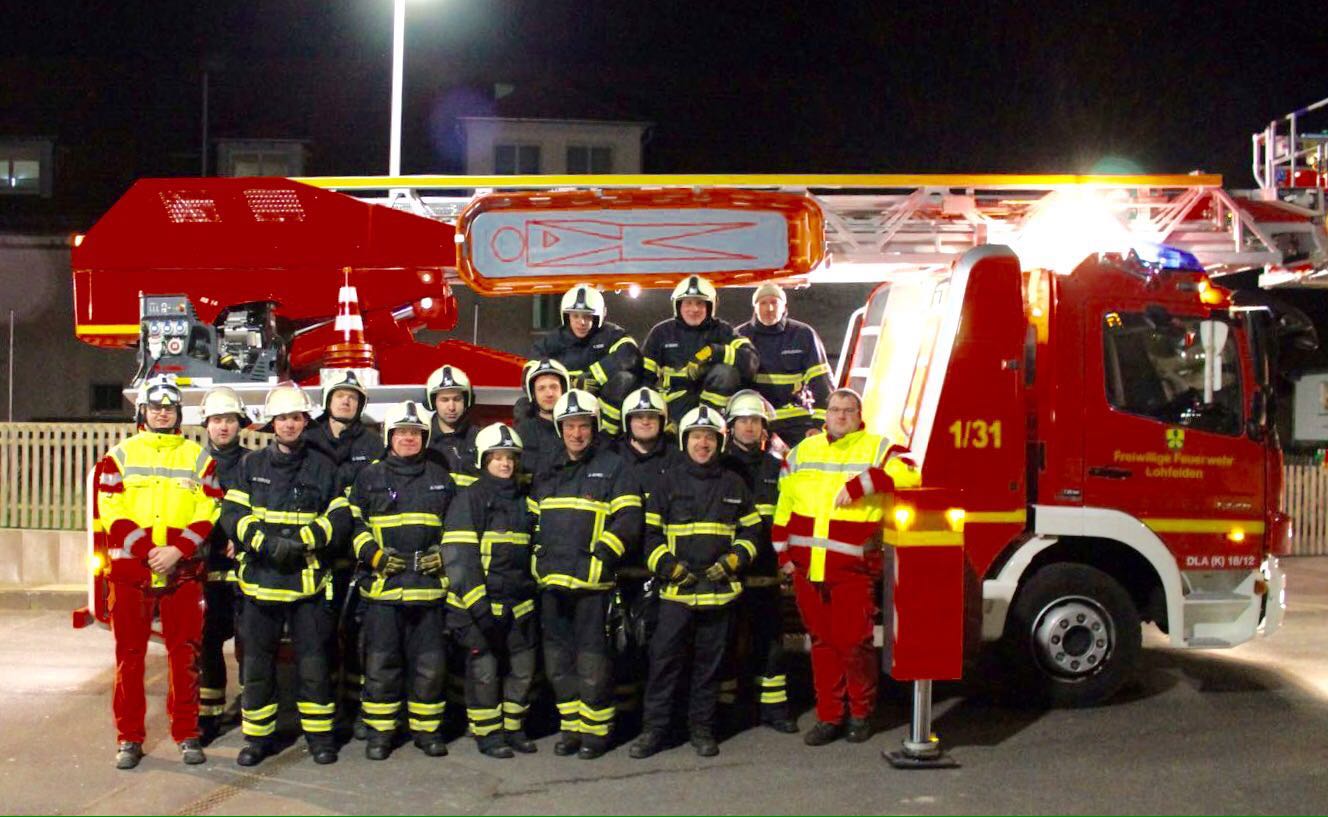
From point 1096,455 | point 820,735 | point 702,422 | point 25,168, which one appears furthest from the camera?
point 25,168

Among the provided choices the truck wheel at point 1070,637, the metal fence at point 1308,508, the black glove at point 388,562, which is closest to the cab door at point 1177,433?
the truck wheel at point 1070,637

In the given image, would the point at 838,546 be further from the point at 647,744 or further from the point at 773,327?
the point at 773,327

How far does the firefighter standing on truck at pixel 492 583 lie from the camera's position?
6469 millimetres

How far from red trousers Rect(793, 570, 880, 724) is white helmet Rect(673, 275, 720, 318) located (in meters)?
1.75

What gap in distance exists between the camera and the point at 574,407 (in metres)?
6.61

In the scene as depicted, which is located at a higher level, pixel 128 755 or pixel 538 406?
pixel 538 406

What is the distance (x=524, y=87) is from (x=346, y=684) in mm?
16932

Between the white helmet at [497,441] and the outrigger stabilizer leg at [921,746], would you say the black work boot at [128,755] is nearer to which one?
the white helmet at [497,441]

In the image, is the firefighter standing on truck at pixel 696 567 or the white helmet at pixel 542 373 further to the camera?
the white helmet at pixel 542 373

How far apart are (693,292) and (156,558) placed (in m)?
3.18

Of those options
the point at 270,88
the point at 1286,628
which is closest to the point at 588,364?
the point at 1286,628

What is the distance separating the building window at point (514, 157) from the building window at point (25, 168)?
26.0ft

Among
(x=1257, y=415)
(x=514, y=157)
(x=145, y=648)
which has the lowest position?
(x=145, y=648)

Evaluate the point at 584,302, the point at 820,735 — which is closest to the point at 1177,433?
the point at 820,735
